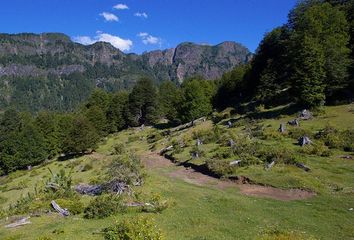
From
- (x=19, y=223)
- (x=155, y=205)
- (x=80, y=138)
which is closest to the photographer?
(x=19, y=223)

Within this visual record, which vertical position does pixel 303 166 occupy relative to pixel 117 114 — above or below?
below

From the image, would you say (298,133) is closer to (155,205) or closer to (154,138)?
(155,205)

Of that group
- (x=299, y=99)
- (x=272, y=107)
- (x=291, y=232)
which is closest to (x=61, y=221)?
(x=291, y=232)

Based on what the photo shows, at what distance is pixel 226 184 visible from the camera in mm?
38188

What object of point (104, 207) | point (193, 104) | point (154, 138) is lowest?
point (154, 138)

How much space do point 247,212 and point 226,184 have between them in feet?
32.1

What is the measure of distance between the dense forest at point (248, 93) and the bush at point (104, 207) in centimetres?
3968

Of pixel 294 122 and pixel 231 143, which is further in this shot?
pixel 294 122

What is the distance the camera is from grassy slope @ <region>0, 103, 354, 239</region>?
950 inches

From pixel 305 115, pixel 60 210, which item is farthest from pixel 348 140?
pixel 60 210

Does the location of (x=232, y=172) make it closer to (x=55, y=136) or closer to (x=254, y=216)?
(x=254, y=216)

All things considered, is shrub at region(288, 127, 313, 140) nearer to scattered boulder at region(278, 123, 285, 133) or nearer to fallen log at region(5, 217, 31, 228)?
scattered boulder at region(278, 123, 285, 133)

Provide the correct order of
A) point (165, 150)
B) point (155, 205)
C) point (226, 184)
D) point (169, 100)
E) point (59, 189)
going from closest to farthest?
1. point (155, 205)
2. point (59, 189)
3. point (226, 184)
4. point (165, 150)
5. point (169, 100)

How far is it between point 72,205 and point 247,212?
13.2m
